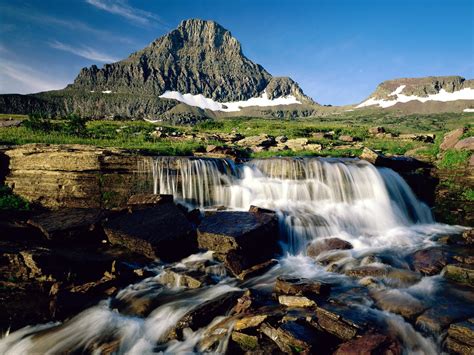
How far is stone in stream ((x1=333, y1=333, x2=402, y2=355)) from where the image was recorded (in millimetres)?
6746

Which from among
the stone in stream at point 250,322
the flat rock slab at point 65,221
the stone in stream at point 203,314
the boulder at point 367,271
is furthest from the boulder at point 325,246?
the flat rock slab at point 65,221

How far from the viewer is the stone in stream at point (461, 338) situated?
22.6ft

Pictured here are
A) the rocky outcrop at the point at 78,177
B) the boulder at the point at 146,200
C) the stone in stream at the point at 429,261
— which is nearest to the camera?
the stone in stream at the point at 429,261

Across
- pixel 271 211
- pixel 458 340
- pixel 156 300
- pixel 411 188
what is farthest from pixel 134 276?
pixel 411 188

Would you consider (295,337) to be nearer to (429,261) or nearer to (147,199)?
(429,261)

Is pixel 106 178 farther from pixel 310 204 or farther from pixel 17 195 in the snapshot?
pixel 310 204

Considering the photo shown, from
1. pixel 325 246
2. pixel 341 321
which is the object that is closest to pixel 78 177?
pixel 325 246

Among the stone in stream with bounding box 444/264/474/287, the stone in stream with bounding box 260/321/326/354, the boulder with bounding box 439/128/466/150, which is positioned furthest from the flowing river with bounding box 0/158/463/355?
the boulder with bounding box 439/128/466/150

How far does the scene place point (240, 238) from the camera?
12641 millimetres

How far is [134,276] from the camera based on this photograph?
39.1 feet

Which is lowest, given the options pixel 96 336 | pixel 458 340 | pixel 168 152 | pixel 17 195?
pixel 96 336

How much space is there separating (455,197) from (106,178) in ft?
66.6

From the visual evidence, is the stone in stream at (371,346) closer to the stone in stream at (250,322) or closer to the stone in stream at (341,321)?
the stone in stream at (341,321)

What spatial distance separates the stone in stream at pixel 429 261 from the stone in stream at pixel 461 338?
4.36 metres
